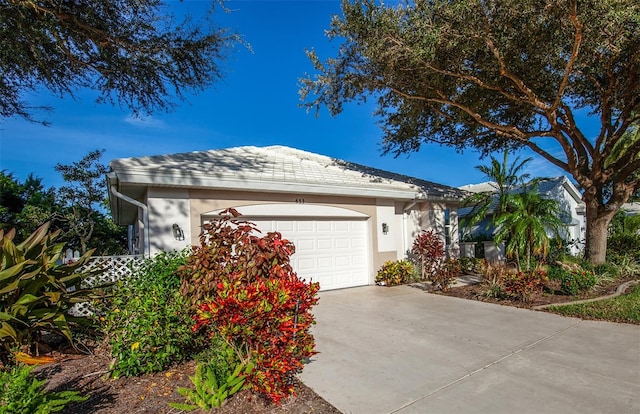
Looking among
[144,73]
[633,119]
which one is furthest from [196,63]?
[633,119]

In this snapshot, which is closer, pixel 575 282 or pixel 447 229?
pixel 575 282

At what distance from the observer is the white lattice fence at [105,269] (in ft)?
20.2

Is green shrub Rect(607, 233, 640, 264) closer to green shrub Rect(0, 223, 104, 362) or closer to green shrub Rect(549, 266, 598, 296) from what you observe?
green shrub Rect(549, 266, 598, 296)

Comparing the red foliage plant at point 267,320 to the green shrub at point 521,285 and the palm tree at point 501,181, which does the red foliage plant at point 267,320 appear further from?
the palm tree at point 501,181

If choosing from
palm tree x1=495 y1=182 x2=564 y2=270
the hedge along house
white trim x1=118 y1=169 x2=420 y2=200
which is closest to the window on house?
the hedge along house

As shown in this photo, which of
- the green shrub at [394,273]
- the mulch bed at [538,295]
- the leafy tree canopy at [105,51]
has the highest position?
the leafy tree canopy at [105,51]

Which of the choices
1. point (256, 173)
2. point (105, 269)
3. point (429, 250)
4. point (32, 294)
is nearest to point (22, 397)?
point (32, 294)

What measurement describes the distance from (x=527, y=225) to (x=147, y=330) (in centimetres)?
951

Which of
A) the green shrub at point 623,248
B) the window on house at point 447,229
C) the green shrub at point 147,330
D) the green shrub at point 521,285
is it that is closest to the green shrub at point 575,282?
the green shrub at point 521,285

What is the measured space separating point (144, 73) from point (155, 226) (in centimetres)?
360

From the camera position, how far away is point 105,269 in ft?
19.8

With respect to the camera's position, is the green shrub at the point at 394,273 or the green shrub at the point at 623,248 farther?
the green shrub at the point at 623,248

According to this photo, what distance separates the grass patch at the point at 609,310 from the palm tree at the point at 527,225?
220 centimetres

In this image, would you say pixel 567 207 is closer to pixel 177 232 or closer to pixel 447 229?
pixel 447 229
